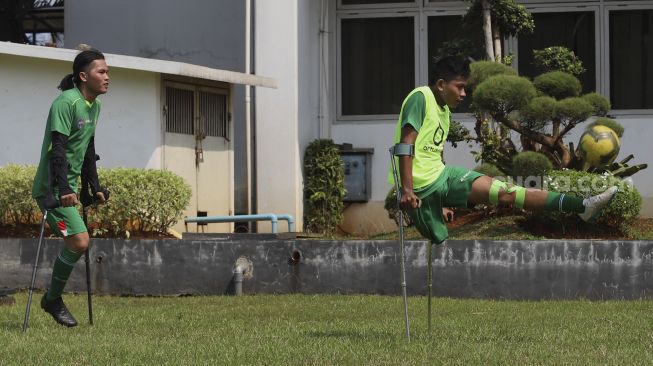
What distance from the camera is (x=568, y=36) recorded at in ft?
60.7

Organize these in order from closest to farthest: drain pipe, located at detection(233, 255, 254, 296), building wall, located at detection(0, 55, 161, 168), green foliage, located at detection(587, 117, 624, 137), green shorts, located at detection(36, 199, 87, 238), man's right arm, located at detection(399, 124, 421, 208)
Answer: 1. man's right arm, located at detection(399, 124, 421, 208)
2. green shorts, located at detection(36, 199, 87, 238)
3. drain pipe, located at detection(233, 255, 254, 296)
4. building wall, located at detection(0, 55, 161, 168)
5. green foliage, located at detection(587, 117, 624, 137)

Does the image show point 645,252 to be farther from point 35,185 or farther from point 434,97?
point 35,185

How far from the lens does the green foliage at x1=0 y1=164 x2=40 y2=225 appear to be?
13602 millimetres

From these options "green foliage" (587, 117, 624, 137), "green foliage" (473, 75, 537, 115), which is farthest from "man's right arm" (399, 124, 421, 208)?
"green foliage" (587, 117, 624, 137)

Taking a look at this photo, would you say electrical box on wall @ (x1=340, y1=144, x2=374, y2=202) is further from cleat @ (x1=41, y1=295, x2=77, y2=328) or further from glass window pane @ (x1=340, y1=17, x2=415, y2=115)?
cleat @ (x1=41, y1=295, x2=77, y2=328)

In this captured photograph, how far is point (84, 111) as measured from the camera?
8.78 meters

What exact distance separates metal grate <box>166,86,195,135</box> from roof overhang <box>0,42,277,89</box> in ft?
1.71

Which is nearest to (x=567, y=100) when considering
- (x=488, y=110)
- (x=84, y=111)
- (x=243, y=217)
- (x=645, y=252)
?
(x=488, y=110)

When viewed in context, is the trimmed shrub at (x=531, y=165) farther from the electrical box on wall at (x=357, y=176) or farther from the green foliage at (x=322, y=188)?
the electrical box on wall at (x=357, y=176)

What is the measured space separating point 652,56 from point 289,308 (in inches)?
385

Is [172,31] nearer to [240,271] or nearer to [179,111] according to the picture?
[179,111]

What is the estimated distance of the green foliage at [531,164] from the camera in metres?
Result: 14.2

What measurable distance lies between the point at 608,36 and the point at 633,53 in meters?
0.48

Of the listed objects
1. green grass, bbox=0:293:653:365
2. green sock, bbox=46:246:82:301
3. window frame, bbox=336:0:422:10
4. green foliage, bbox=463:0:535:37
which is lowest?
green grass, bbox=0:293:653:365
